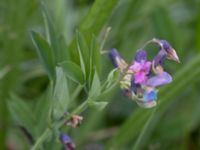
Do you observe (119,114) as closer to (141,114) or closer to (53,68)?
(141,114)

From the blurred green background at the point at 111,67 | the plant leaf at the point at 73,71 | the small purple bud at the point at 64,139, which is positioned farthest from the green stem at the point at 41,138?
the blurred green background at the point at 111,67

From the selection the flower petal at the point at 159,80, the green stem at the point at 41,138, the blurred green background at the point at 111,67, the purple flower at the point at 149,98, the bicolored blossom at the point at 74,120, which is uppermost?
the flower petal at the point at 159,80

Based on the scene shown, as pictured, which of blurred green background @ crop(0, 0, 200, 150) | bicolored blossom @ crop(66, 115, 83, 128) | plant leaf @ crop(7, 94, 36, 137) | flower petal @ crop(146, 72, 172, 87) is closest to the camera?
flower petal @ crop(146, 72, 172, 87)

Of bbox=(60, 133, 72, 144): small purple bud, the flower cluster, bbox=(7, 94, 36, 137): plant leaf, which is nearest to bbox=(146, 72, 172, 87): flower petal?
the flower cluster

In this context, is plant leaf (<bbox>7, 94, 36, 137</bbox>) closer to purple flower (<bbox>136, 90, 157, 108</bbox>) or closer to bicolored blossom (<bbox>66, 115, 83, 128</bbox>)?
bicolored blossom (<bbox>66, 115, 83, 128</bbox>)

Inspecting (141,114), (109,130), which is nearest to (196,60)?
(141,114)

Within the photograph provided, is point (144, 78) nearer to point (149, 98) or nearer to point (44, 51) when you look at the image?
point (149, 98)

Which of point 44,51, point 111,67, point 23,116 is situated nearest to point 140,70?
point 44,51

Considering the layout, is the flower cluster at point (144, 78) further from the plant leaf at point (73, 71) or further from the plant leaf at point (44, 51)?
the plant leaf at point (44, 51)
